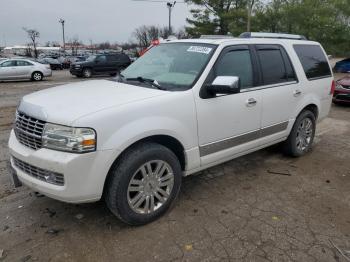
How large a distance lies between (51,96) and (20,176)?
0.85 metres

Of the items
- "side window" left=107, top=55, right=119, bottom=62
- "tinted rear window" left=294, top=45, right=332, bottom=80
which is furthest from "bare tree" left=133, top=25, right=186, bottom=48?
"tinted rear window" left=294, top=45, right=332, bottom=80

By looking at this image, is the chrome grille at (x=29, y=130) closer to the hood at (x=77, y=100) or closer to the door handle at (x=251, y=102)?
the hood at (x=77, y=100)

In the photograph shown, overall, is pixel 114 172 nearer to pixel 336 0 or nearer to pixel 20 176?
pixel 20 176

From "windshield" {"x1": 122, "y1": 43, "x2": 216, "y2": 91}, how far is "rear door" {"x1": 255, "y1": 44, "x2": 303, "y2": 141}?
37.1 inches

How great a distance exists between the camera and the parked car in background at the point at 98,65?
74.3 ft

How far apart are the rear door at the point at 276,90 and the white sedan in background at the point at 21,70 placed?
18446 millimetres

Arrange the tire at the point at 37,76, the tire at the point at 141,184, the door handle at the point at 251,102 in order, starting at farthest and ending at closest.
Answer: the tire at the point at 37,76, the door handle at the point at 251,102, the tire at the point at 141,184

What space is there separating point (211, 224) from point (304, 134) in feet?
→ 9.38

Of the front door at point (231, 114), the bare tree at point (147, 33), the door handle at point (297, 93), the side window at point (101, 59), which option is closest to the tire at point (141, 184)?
the front door at point (231, 114)

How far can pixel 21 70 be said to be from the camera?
65.6 ft

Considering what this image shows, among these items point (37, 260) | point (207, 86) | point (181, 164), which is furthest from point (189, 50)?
point (37, 260)

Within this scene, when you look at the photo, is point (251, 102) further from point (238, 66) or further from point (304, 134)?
point (304, 134)

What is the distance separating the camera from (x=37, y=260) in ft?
9.57

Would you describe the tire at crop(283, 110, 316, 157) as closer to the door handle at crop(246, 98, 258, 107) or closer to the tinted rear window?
the tinted rear window
